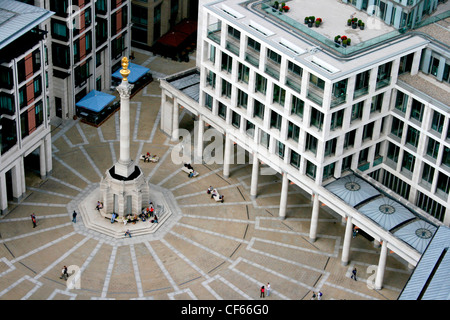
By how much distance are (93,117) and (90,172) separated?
13274mm

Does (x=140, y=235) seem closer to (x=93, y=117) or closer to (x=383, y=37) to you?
(x=93, y=117)

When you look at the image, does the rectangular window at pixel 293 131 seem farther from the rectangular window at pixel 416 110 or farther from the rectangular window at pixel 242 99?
the rectangular window at pixel 416 110

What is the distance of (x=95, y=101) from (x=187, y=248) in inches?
1384

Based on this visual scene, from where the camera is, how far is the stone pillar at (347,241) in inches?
4549

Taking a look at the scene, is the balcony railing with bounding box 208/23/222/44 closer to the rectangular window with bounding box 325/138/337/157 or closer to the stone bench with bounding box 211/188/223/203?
the stone bench with bounding box 211/188/223/203

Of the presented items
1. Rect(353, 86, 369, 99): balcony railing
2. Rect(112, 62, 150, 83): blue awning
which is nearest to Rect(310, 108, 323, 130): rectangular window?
Rect(353, 86, 369, 99): balcony railing

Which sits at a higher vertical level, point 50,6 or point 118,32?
point 50,6

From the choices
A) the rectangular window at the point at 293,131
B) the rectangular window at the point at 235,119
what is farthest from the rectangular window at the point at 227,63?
the rectangular window at the point at 293,131

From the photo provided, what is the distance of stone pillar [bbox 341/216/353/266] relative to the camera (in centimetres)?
11554

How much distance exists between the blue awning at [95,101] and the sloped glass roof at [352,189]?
4336cm

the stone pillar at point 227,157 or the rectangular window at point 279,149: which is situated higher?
the rectangular window at point 279,149

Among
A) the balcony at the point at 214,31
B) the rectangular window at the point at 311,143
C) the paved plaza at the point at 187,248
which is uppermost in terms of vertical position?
the balcony at the point at 214,31

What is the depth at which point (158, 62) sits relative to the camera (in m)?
162

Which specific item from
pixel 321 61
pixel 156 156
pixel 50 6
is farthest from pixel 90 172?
pixel 321 61
